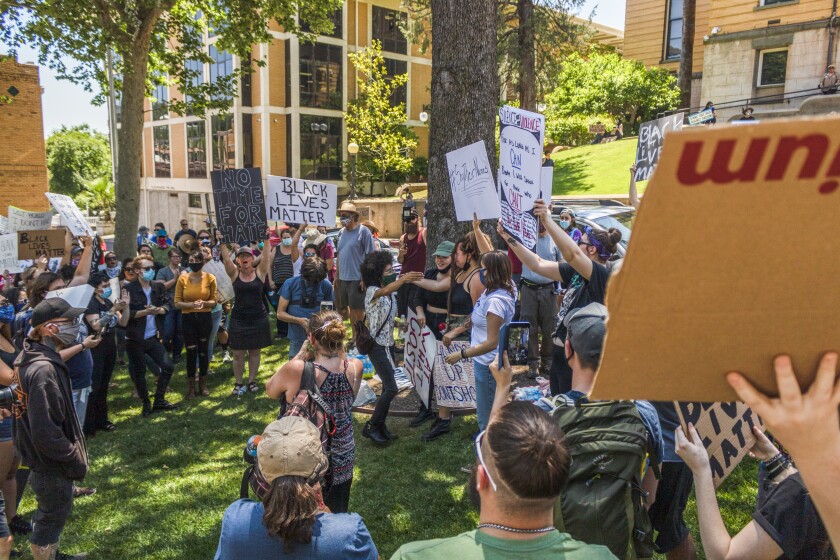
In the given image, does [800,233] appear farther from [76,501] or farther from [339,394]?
[76,501]

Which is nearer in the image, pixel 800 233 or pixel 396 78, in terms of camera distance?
pixel 800 233

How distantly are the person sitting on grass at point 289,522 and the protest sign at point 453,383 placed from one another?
3.76 meters

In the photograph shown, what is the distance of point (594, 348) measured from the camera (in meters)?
2.68

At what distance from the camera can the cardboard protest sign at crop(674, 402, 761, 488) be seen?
2754 millimetres

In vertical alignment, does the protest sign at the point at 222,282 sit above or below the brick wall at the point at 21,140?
below

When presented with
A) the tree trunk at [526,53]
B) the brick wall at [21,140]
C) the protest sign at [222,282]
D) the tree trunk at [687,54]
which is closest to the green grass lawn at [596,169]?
the tree trunk at [687,54]

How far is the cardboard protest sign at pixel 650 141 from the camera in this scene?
7453 mm

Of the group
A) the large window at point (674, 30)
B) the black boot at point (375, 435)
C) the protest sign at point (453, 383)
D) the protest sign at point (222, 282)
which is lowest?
the black boot at point (375, 435)

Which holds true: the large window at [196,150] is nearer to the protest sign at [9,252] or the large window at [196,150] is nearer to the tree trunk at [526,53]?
the tree trunk at [526,53]

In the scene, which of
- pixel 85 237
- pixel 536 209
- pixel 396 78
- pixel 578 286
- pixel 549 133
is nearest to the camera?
pixel 578 286

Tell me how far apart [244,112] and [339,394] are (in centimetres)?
3493

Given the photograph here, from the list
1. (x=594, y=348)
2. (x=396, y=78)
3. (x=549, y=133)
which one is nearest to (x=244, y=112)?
(x=396, y=78)

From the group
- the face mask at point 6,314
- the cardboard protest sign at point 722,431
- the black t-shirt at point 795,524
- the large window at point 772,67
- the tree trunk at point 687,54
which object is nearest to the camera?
the black t-shirt at point 795,524

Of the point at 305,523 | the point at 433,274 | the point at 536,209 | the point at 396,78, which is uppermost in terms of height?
the point at 396,78
